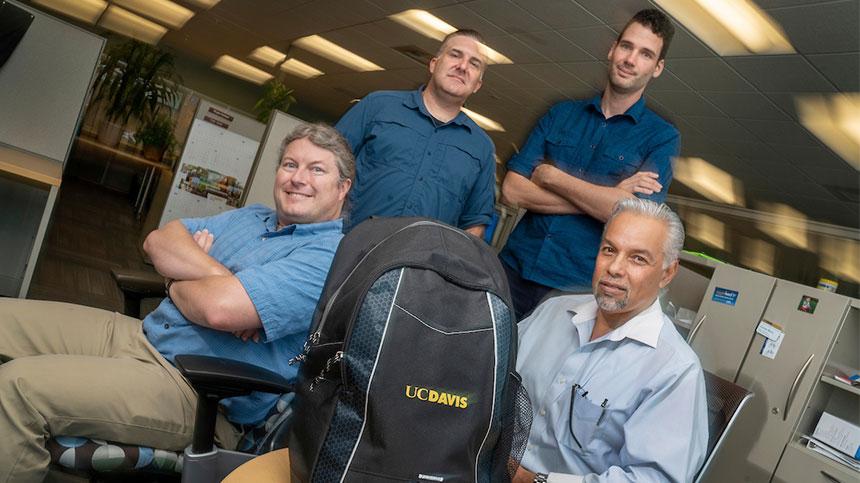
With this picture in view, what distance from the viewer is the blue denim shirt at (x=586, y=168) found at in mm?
1869

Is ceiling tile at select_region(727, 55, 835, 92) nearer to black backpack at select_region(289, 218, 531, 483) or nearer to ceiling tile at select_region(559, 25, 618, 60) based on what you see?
ceiling tile at select_region(559, 25, 618, 60)

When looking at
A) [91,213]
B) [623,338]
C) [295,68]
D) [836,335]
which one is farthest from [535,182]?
[295,68]

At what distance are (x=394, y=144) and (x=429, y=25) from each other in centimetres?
518

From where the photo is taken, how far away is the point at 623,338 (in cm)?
142

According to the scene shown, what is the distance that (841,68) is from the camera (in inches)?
171

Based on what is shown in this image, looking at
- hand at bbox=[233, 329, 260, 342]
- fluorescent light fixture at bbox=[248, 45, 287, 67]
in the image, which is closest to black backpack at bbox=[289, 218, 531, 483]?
hand at bbox=[233, 329, 260, 342]

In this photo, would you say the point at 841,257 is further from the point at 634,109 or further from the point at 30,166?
the point at 30,166

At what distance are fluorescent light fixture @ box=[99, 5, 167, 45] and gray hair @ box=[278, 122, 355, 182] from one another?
1126cm

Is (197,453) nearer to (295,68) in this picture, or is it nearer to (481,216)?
(481,216)

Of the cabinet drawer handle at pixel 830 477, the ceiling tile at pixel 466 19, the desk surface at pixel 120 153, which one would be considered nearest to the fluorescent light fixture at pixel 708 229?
the ceiling tile at pixel 466 19

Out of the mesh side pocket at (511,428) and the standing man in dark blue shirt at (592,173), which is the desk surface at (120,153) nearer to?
the standing man in dark blue shirt at (592,173)

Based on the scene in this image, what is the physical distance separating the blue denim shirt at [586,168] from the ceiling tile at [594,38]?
3647 millimetres

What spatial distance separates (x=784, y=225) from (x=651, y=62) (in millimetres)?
7453

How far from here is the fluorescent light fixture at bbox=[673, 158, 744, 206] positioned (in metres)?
7.46
